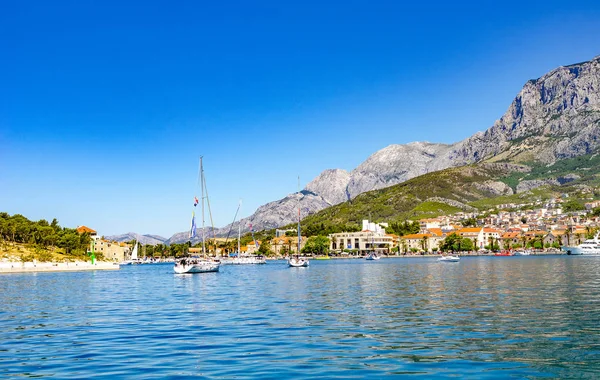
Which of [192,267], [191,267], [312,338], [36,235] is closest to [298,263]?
[192,267]

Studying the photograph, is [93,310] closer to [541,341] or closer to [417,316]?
[417,316]

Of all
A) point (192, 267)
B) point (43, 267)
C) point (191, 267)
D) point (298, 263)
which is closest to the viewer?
point (191, 267)

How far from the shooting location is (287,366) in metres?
20.5

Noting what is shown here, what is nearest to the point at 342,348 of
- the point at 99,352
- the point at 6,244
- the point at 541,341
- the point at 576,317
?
the point at 541,341

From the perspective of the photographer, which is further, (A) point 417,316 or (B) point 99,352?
(A) point 417,316

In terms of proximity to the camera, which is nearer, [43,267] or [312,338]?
[312,338]

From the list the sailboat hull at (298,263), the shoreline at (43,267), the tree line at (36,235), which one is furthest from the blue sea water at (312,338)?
the tree line at (36,235)

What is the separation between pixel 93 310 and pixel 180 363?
84.7 feet

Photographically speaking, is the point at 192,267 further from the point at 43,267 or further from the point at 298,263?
the point at 298,263

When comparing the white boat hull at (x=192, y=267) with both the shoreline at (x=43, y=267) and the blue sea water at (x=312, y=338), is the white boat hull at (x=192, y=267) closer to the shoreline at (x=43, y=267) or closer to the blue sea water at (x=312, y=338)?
the shoreline at (x=43, y=267)

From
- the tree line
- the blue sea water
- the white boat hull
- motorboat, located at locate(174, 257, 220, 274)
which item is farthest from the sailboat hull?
the blue sea water

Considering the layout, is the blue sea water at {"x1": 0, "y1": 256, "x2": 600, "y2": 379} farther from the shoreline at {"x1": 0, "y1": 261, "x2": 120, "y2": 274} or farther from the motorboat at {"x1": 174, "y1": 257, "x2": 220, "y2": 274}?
the shoreline at {"x1": 0, "y1": 261, "x2": 120, "y2": 274}

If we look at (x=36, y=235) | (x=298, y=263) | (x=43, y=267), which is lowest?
(x=298, y=263)

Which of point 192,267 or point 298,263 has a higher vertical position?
point 192,267
